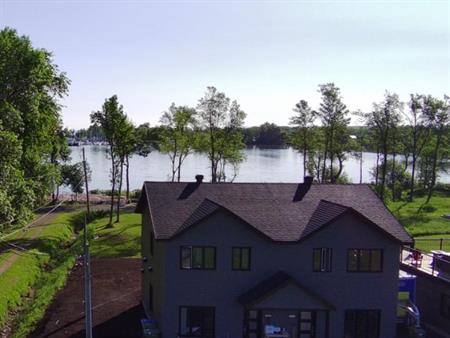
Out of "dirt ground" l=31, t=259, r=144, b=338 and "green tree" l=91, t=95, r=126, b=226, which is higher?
"green tree" l=91, t=95, r=126, b=226

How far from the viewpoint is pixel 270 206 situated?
27.1 m

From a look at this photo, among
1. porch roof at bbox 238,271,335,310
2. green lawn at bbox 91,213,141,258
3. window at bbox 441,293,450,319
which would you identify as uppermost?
porch roof at bbox 238,271,335,310

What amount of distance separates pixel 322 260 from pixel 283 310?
3131mm

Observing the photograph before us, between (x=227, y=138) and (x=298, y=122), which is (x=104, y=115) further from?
(x=298, y=122)

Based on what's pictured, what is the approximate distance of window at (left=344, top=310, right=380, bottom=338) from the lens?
84.0ft

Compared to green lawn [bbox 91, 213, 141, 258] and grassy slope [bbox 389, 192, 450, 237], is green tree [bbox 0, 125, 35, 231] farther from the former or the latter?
grassy slope [bbox 389, 192, 450, 237]

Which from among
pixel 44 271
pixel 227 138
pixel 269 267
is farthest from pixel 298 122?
pixel 269 267

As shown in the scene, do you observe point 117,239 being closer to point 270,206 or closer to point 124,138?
point 124,138

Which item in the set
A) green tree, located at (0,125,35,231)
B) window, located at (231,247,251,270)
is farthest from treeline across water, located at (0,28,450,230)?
window, located at (231,247,251,270)

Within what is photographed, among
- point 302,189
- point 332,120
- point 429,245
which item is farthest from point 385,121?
point 302,189

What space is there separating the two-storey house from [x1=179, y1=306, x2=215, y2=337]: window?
0.16 feet

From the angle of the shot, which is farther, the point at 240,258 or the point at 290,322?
the point at 240,258

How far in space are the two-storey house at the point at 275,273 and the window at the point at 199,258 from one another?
49 mm

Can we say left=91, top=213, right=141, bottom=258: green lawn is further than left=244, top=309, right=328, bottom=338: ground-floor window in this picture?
Yes
